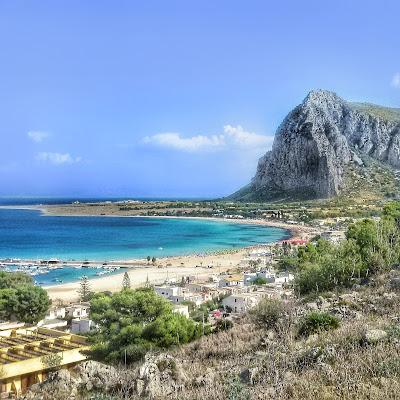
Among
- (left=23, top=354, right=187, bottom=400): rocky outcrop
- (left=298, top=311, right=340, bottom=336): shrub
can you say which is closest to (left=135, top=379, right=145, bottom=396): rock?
(left=23, top=354, right=187, bottom=400): rocky outcrop

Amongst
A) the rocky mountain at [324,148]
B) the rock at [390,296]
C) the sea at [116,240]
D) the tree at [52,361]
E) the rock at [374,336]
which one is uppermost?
the rocky mountain at [324,148]

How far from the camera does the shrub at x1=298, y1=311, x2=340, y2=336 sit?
1262 cm

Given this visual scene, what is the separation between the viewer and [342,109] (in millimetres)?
172875

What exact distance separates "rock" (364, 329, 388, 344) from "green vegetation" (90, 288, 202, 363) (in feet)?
33.5

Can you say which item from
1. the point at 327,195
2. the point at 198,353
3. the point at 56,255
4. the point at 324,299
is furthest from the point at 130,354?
the point at 327,195

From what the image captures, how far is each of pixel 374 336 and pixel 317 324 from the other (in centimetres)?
377

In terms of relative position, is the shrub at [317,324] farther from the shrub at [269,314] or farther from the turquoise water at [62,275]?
the turquoise water at [62,275]

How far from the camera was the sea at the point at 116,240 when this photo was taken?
238ft

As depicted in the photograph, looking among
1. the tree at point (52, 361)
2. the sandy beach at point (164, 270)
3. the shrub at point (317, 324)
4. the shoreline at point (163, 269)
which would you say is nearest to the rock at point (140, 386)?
the shrub at point (317, 324)

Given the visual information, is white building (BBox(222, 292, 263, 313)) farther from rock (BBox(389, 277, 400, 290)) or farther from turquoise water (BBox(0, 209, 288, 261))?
turquoise water (BBox(0, 209, 288, 261))

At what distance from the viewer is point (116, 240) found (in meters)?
93.1

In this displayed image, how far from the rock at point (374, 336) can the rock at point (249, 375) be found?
7.01ft

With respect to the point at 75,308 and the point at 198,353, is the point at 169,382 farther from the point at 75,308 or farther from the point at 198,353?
the point at 75,308

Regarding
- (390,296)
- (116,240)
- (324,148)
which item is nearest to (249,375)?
(390,296)
